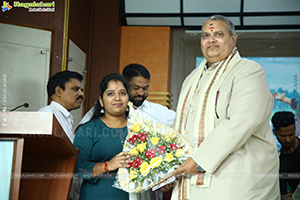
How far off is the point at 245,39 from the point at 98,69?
7.63 feet

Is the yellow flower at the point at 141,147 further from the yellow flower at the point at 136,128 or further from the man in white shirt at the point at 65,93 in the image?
the man in white shirt at the point at 65,93

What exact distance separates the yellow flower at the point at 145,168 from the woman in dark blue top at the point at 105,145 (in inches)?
4.6

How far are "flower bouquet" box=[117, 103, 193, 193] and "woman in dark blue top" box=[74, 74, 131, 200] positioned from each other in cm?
7

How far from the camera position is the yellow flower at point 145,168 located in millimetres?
1943

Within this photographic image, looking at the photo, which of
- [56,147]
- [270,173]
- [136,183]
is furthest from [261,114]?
[56,147]

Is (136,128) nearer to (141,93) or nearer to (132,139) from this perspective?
→ (132,139)

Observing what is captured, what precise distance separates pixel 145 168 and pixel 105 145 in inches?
19.6

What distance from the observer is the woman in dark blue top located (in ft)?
7.30

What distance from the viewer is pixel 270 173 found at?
1946 mm

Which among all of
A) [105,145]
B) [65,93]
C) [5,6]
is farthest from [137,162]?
[5,6]

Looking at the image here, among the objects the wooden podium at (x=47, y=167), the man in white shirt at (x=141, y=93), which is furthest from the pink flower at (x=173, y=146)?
the man in white shirt at (x=141, y=93)

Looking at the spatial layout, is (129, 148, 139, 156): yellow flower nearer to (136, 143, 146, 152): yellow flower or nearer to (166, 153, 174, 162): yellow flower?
(136, 143, 146, 152): yellow flower

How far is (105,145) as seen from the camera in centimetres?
237

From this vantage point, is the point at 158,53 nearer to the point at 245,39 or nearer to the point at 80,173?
the point at 245,39
